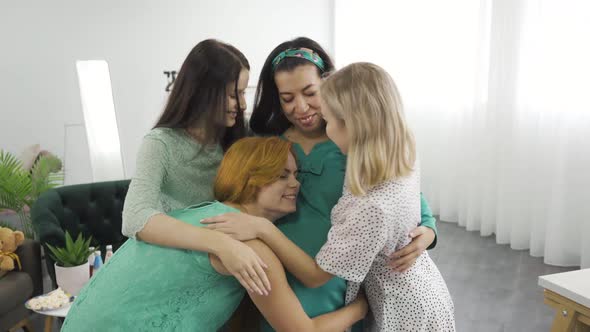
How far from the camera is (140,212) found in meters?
1.43

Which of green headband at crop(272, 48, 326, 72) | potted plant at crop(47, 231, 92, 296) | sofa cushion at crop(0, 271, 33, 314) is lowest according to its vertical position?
sofa cushion at crop(0, 271, 33, 314)

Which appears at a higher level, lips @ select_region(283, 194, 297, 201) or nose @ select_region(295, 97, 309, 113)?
nose @ select_region(295, 97, 309, 113)

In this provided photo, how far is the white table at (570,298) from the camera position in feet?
5.04

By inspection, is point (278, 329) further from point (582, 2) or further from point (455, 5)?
point (455, 5)

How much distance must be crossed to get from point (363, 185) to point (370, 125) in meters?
0.14

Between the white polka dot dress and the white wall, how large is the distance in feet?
16.5

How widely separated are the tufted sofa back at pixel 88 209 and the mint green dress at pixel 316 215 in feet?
7.18

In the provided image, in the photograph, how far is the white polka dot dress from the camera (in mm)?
1222

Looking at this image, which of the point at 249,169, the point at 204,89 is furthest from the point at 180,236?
the point at 204,89

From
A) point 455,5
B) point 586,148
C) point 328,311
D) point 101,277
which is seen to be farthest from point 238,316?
point 455,5

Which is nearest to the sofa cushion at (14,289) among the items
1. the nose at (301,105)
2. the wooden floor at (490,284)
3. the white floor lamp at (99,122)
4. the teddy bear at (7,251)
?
the teddy bear at (7,251)

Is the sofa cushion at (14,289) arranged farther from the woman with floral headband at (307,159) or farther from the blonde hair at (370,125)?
the blonde hair at (370,125)

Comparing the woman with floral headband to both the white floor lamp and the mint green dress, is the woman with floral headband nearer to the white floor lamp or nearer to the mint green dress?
the mint green dress

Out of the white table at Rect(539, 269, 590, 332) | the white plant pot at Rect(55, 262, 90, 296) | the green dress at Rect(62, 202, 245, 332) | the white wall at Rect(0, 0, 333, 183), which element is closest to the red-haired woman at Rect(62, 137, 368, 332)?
the green dress at Rect(62, 202, 245, 332)
